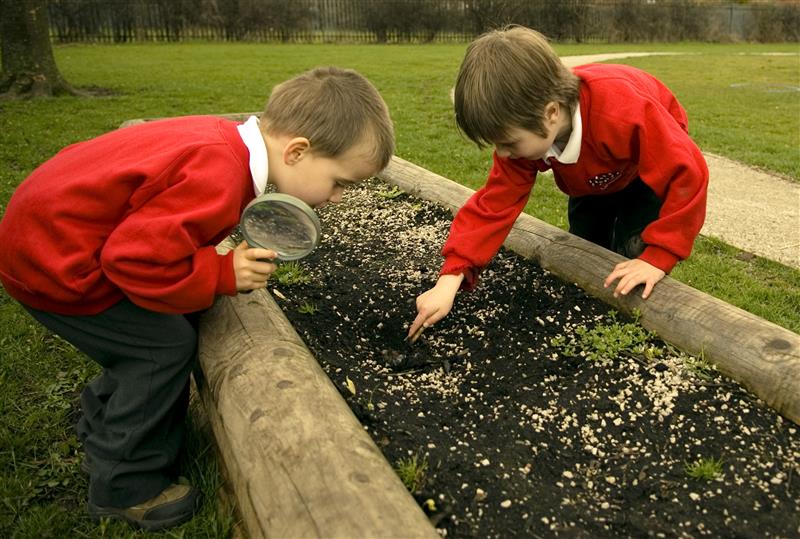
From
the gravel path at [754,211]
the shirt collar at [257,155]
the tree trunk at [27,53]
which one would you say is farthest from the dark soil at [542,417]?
the tree trunk at [27,53]

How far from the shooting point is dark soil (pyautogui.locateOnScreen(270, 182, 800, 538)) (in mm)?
2055

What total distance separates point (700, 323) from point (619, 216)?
1.42m

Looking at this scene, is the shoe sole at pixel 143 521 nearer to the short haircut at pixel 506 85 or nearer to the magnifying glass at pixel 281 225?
the magnifying glass at pixel 281 225

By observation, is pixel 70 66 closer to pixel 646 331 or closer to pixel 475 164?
pixel 475 164

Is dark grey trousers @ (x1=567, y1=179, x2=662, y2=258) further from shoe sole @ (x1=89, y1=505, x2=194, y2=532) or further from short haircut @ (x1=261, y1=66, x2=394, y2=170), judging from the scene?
shoe sole @ (x1=89, y1=505, x2=194, y2=532)

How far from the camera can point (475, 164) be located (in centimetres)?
752

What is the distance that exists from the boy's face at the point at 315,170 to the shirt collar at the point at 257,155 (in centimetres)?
8

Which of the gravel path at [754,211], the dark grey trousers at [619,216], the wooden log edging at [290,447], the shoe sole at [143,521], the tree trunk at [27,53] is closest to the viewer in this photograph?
the wooden log edging at [290,447]

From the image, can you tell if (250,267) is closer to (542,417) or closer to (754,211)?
(542,417)

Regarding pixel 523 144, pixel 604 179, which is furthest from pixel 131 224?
pixel 604 179

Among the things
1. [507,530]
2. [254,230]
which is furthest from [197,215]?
[507,530]

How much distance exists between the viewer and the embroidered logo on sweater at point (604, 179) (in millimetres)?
3309

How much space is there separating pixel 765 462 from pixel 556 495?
2.22ft

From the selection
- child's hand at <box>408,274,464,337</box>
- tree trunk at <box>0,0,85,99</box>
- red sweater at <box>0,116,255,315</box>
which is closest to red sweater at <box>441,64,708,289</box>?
child's hand at <box>408,274,464,337</box>
